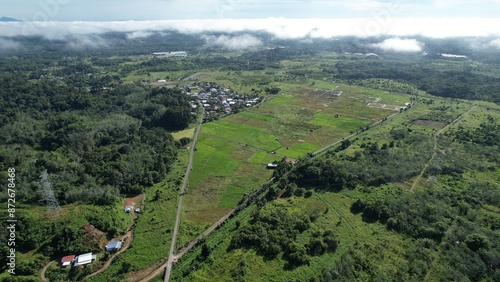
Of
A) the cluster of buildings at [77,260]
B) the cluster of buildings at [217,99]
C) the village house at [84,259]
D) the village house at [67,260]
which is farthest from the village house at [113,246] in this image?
the cluster of buildings at [217,99]

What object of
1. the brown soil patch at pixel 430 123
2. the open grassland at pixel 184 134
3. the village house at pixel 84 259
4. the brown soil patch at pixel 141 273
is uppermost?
the brown soil patch at pixel 430 123

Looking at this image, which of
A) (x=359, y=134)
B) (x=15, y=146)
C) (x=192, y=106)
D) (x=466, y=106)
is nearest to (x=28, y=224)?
(x=15, y=146)

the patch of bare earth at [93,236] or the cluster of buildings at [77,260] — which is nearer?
the cluster of buildings at [77,260]

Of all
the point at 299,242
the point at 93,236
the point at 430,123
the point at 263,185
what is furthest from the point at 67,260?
the point at 430,123

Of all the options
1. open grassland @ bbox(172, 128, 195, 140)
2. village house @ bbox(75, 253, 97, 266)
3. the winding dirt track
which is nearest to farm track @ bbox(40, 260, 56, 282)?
the winding dirt track

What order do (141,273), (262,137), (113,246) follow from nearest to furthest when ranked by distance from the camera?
(141,273) < (113,246) < (262,137)

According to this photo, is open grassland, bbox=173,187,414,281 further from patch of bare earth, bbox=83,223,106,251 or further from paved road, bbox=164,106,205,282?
patch of bare earth, bbox=83,223,106,251

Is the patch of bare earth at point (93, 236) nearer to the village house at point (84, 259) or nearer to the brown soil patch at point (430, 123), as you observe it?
the village house at point (84, 259)

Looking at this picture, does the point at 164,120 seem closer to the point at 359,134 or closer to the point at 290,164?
the point at 290,164

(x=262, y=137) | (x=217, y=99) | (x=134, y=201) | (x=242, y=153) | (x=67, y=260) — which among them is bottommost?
(x=134, y=201)

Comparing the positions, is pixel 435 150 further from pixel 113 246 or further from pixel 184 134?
pixel 113 246
